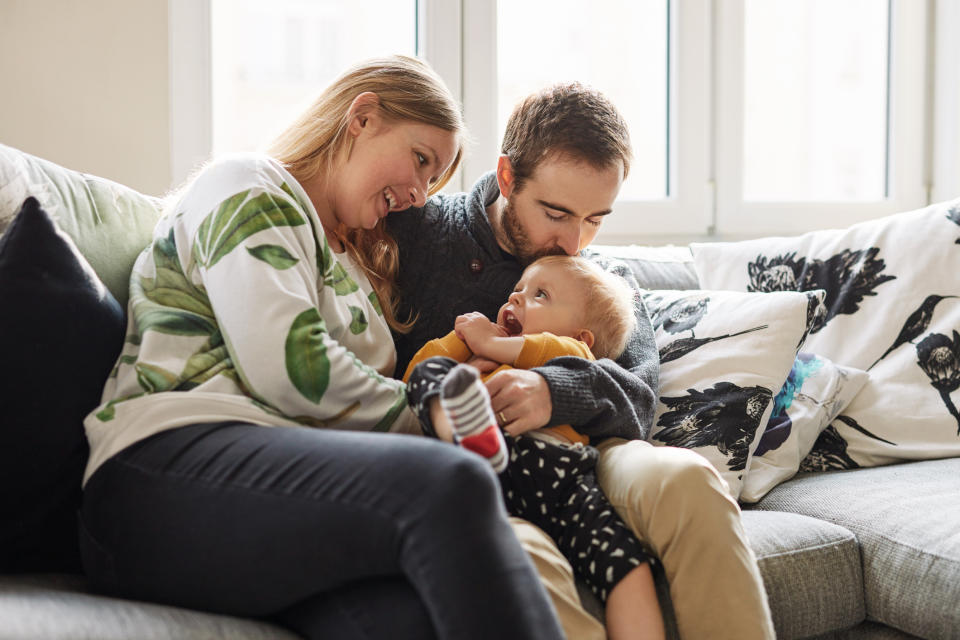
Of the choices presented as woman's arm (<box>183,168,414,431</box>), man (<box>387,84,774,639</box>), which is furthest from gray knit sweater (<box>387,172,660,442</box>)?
woman's arm (<box>183,168,414,431</box>)

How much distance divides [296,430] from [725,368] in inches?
36.3

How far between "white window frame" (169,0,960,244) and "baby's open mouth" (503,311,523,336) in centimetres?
79

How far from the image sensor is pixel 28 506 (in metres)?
1.05

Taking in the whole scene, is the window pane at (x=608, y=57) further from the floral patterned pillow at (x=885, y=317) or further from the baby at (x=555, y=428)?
the baby at (x=555, y=428)

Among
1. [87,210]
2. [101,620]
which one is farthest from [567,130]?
[101,620]

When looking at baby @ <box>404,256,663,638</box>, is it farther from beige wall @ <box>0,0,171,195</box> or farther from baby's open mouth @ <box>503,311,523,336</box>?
beige wall @ <box>0,0,171,195</box>

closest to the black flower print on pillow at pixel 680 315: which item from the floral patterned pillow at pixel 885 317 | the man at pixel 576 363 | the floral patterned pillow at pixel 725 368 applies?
the floral patterned pillow at pixel 725 368

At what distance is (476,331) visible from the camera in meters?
1.40

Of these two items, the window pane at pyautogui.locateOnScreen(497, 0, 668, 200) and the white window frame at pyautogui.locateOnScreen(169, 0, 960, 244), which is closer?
the white window frame at pyautogui.locateOnScreen(169, 0, 960, 244)

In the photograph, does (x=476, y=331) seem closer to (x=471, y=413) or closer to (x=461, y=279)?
(x=461, y=279)

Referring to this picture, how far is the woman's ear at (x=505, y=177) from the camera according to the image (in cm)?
158

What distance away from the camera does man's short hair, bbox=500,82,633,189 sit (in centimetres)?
149

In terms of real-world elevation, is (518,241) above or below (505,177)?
below

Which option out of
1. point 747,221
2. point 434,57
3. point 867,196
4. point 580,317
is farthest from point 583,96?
point 867,196
